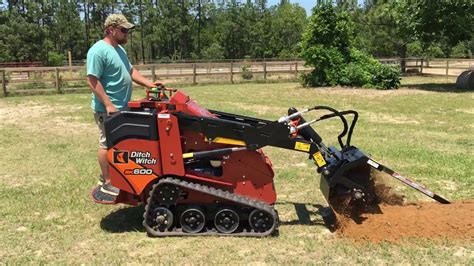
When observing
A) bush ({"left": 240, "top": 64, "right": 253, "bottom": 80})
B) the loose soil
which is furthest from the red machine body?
bush ({"left": 240, "top": 64, "right": 253, "bottom": 80})

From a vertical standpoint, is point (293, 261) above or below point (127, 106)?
below

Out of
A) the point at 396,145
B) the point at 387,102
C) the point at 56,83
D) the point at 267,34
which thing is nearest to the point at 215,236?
the point at 396,145

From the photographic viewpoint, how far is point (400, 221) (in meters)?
4.82

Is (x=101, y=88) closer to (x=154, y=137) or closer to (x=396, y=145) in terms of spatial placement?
(x=154, y=137)

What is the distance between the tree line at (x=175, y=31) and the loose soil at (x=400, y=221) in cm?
4294

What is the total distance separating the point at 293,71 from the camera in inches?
1030

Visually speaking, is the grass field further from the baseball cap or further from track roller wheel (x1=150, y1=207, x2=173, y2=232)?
the baseball cap

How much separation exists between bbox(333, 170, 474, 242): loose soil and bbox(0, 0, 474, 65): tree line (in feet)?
141

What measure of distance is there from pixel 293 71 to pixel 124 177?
22151 millimetres

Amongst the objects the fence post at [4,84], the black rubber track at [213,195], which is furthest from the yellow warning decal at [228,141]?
the fence post at [4,84]

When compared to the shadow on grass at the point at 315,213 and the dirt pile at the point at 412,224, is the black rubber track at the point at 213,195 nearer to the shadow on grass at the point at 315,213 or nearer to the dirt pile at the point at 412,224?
the shadow on grass at the point at 315,213

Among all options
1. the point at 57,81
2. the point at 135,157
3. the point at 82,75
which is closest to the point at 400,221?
the point at 135,157

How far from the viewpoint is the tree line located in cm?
4969

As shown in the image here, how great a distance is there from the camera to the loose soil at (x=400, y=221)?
464 cm
